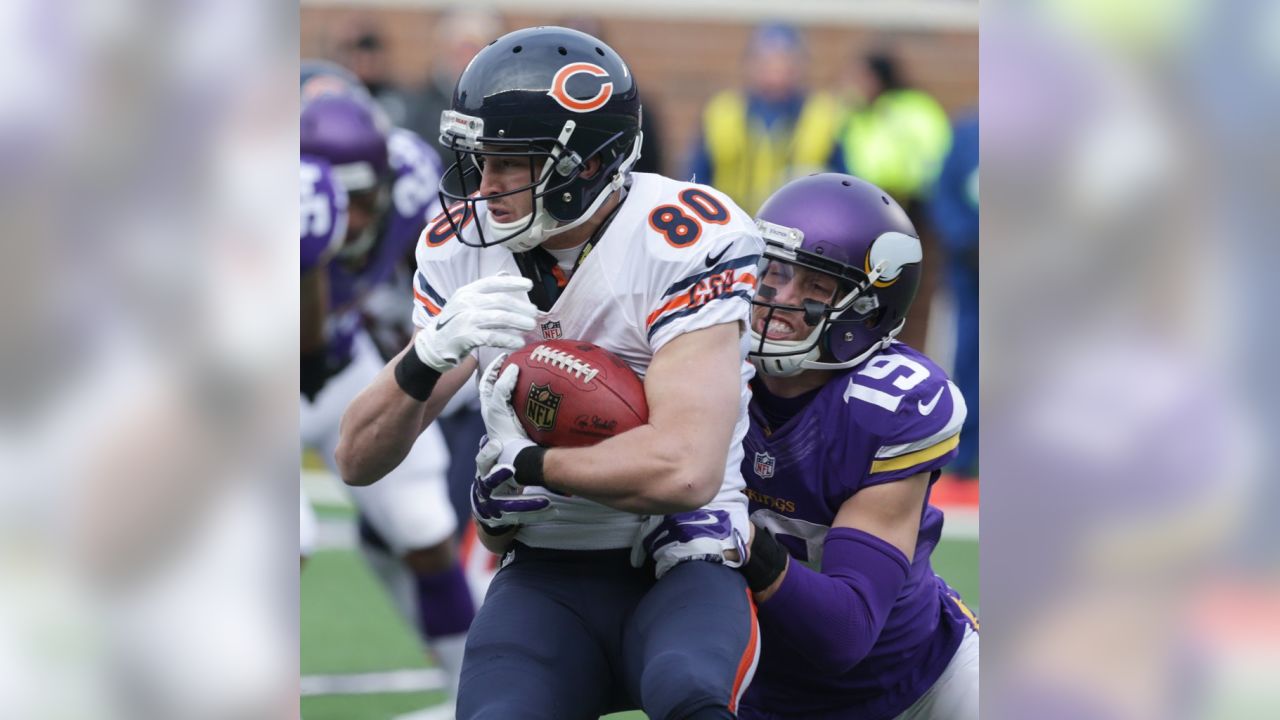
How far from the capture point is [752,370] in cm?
290

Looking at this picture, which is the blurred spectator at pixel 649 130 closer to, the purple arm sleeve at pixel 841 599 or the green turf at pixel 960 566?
the green turf at pixel 960 566

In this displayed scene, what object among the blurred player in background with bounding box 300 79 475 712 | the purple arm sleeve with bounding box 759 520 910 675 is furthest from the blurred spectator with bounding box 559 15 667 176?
the purple arm sleeve with bounding box 759 520 910 675

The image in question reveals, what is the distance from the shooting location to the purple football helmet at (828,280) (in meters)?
3.02

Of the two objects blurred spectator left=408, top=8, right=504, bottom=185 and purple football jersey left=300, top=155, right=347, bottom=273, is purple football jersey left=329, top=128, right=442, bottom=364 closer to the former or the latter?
purple football jersey left=300, top=155, right=347, bottom=273

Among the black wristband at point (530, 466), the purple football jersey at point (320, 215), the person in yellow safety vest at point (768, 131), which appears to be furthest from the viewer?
the person in yellow safety vest at point (768, 131)

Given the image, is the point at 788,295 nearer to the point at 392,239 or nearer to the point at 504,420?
the point at 504,420

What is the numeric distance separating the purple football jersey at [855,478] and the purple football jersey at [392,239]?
2.05 m

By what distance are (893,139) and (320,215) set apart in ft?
15.1

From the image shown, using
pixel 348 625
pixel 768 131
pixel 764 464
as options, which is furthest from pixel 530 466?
pixel 768 131

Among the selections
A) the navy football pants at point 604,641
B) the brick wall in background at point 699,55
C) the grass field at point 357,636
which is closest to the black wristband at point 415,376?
the navy football pants at point 604,641

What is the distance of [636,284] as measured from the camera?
2629 mm
